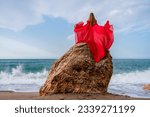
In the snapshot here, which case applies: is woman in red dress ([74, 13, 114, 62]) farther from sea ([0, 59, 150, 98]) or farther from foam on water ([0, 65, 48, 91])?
foam on water ([0, 65, 48, 91])

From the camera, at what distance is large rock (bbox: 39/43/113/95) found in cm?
678

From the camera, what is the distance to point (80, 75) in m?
6.80

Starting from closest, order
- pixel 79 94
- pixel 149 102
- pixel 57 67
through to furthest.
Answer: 1. pixel 149 102
2. pixel 79 94
3. pixel 57 67

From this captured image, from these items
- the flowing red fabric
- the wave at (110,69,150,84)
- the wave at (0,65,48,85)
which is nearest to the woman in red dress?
the flowing red fabric

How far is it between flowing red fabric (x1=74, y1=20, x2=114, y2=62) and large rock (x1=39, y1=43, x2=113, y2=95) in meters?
0.20

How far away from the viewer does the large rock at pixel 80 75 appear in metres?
6.78

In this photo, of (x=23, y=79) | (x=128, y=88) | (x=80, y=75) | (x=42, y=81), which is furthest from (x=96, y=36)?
(x=23, y=79)

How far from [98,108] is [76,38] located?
104 inches

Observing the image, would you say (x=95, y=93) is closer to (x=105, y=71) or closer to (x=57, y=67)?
(x=105, y=71)

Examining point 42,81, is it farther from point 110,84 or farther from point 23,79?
point 110,84

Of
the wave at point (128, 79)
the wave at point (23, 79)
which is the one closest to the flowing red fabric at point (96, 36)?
the wave at point (23, 79)

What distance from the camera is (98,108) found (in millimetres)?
5289

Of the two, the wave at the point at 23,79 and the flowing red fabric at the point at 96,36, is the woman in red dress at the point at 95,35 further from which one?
the wave at the point at 23,79

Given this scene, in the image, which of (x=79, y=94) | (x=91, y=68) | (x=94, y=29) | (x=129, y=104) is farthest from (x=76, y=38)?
(x=129, y=104)
